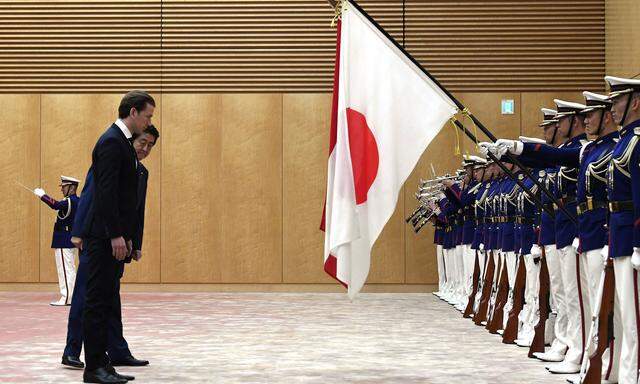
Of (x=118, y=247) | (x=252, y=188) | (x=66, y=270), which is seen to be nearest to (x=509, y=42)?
(x=252, y=188)

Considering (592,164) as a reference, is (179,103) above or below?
above

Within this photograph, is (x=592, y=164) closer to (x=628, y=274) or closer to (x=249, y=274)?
(x=628, y=274)

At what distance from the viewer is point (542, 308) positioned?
6.59 metres

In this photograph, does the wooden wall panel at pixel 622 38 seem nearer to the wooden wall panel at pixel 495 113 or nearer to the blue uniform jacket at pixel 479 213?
the wooden wall panel at pixel 495 113

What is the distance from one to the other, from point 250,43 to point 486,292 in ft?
22.1

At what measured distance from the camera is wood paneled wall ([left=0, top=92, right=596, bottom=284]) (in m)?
13.9

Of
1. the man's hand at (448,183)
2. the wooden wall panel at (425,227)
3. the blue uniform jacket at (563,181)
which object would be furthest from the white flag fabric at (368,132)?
the wooden wall panel at (425,227)

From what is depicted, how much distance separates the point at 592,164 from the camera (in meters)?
5.15

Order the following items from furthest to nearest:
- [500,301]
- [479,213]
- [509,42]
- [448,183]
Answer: [509,42], [448,183], [479,213], [500,301]

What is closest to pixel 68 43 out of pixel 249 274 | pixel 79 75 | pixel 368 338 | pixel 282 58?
pixel 79 75

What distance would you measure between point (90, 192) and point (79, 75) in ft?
29.0

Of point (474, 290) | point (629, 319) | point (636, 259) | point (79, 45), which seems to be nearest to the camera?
point (636, 259)

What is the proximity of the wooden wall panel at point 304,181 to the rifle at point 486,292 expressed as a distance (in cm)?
526

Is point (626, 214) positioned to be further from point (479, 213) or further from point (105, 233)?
point (479, 213)
